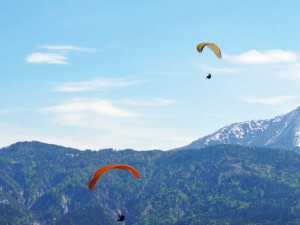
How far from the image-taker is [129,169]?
63000 millimetres

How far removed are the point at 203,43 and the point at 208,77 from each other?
762 cm

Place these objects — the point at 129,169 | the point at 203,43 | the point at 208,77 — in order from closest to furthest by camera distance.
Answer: the point at 129,169
the point at 208,77
the point at 203,43

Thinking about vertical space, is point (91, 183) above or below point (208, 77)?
below

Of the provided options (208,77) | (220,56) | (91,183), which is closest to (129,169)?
(91,183)

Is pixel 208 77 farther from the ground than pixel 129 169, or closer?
farther from the ground

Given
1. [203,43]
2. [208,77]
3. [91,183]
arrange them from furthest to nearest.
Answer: [203,43]
[208,77]
[91,183]

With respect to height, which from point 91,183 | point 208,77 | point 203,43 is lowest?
point 91,183

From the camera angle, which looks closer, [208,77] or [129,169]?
[129,169]

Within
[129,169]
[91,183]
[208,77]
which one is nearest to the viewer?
[91,183]

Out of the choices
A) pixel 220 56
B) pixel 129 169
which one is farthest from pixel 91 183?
pixel 220 56

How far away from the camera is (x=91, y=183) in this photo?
57125 mm

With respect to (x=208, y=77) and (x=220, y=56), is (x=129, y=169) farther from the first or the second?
(x=220, y=56)

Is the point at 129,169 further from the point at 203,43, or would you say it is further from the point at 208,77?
the point at 203,43

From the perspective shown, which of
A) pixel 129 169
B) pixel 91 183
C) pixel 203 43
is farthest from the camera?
pixel 203 43
